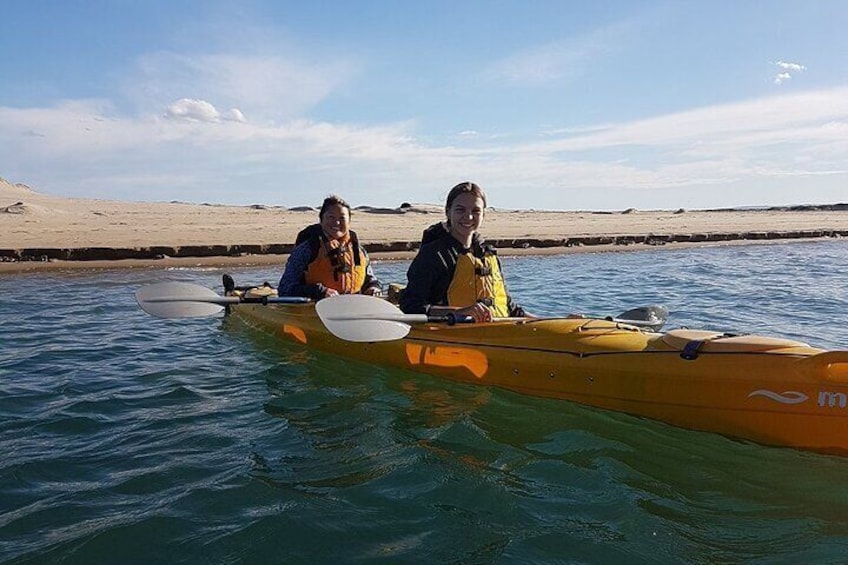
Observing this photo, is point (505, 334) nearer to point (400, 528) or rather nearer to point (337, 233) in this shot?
point (400, 528)

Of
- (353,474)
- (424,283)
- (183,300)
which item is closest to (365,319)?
(424,283)

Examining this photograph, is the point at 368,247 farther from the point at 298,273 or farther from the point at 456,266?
the point at 456,266

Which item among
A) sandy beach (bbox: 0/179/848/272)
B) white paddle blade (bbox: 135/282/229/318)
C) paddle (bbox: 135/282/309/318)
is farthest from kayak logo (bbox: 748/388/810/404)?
sandy beach (bbox: 0/179/848/272)

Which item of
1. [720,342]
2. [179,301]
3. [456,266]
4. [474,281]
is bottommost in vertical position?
[720,342]

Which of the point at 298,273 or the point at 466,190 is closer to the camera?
the point at 466,190

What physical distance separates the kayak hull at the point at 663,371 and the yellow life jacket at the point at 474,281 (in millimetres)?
292

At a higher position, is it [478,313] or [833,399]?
[478,313]

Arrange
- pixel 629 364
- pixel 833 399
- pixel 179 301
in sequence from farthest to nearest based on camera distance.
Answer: pixel 179 301 < pixel 629 364 < pixel 833 399

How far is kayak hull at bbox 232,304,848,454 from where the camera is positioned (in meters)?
3.65

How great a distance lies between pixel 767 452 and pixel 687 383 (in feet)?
1.77

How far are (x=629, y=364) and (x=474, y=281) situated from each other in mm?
1522

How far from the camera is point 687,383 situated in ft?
13.3

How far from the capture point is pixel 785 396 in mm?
3721

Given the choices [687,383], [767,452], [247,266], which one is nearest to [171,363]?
[687,383]
